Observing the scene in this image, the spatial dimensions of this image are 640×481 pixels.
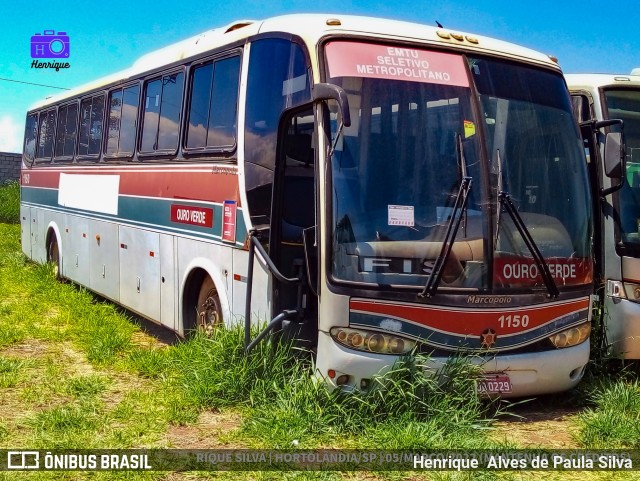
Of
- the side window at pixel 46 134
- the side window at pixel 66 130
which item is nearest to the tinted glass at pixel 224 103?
the side window at pixel 66 130

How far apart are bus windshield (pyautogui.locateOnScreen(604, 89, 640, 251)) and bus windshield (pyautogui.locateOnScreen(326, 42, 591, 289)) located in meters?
0.86

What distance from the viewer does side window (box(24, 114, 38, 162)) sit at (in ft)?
48.1

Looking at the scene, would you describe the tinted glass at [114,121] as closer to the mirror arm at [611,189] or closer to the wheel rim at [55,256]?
the wheel rim at [55,256]

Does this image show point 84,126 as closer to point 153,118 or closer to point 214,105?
point 153,118

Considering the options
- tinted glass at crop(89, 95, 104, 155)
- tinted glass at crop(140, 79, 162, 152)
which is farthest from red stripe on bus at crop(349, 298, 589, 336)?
tinted glass at crop(89, 95, 104, 155)

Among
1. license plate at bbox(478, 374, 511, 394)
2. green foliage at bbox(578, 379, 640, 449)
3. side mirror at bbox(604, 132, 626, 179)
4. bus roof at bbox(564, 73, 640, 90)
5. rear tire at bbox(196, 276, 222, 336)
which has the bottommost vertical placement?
green foliage at bbox(578, 379, 640, 449)

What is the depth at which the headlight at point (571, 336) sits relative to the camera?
249 inches

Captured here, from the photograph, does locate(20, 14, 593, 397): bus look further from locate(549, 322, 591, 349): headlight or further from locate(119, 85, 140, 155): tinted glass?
locate(119, 85, 140, 155): tinted glass

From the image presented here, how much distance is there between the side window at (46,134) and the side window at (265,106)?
7570mm

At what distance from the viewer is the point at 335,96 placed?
5.56 meters

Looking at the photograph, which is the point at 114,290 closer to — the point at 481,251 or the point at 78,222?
the point at 78,222

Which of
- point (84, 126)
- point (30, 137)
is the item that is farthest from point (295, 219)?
point (30, 137)

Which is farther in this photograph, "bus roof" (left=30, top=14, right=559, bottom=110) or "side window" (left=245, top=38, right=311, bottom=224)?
"side window" (left=245, top=38, right=311, bottom=224)

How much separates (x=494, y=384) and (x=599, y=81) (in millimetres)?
3459
